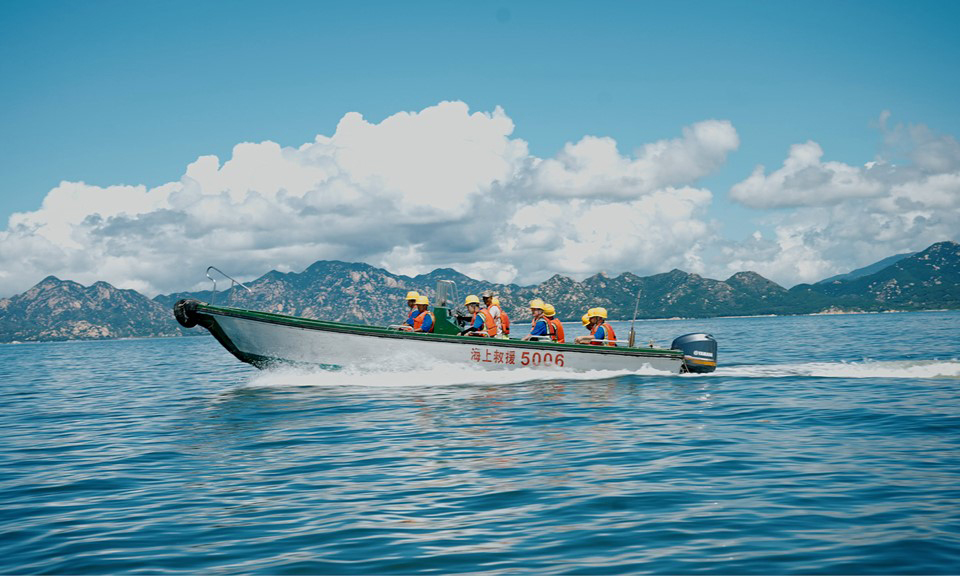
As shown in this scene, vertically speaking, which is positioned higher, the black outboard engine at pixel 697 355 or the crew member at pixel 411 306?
the crew member at pixel 411 306

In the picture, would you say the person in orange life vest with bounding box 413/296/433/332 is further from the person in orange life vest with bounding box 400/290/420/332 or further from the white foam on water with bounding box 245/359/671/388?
the white foam on water with bounding box 245/359/671/388

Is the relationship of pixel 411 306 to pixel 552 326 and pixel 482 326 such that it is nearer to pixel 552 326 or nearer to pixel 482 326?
pixel 482 326

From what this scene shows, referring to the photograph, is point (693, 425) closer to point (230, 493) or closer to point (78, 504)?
point (230, 493)

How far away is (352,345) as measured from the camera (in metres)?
19.5

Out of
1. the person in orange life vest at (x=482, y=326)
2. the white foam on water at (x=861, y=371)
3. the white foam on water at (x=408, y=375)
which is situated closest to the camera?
the white foam on water at (x=408, y=375)

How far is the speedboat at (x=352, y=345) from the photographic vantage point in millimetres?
19422

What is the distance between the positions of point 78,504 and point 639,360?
1570cm

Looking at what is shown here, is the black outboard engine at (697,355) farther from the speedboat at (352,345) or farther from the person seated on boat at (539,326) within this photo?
the person seated on boat at (539,326)

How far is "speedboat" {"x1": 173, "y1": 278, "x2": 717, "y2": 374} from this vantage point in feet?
63.7

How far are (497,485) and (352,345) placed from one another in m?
11.7

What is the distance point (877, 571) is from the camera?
5.34 m

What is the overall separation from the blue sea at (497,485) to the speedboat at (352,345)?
2.67 m

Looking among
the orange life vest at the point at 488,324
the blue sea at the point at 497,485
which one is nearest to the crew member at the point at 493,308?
the orange life vest at the point at 488,324

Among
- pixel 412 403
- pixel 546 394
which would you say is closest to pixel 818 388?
pixel 546 394
